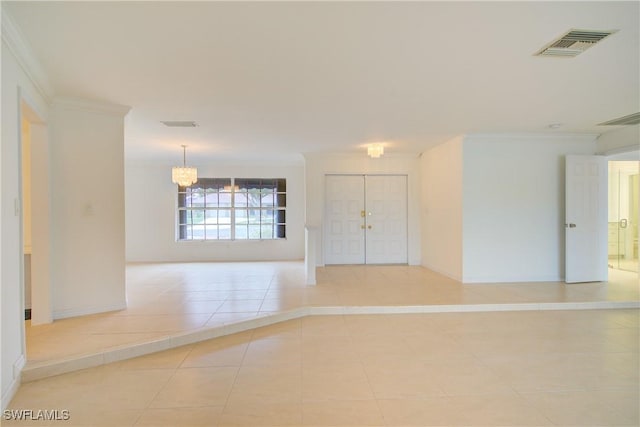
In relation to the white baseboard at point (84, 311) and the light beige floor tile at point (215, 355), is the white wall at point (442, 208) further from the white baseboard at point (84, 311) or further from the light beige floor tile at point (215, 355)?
the white baseboard at point (84, 311)

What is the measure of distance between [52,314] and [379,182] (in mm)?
5823

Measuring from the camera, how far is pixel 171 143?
5.94 m

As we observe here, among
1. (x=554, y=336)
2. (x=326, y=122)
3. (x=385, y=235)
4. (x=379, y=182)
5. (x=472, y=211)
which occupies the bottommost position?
(x=554, y=336)

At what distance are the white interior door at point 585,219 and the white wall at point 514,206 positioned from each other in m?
0.18

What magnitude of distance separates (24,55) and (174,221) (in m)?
5.67

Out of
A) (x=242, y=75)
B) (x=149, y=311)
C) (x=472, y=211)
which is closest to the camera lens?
(x=242, y=75)

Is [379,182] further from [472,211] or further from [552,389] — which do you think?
[552,389]

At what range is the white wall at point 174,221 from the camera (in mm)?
7793

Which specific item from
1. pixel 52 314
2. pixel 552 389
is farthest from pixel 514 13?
pixel 52 314

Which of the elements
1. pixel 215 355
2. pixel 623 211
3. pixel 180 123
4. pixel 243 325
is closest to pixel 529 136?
pixel 623 211

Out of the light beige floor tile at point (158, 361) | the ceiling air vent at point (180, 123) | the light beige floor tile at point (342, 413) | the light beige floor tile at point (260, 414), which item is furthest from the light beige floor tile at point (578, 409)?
the ceiling air vent at point (180, 123)

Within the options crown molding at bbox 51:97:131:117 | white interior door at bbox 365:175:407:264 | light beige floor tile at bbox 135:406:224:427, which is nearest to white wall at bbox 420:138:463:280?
white interior door at bbox 365:175:407:264

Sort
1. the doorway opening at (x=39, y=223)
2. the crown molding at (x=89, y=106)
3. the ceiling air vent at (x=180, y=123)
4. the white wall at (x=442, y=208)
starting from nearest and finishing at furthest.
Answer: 1. the doorway opening at (x=39, y=223)
2. the crown molding at (x=89, y=106)
3. the ceiling air vent at (x=180, y=123)
4. the white wall at (x=442, y=208)

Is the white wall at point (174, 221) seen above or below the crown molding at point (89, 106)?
below
